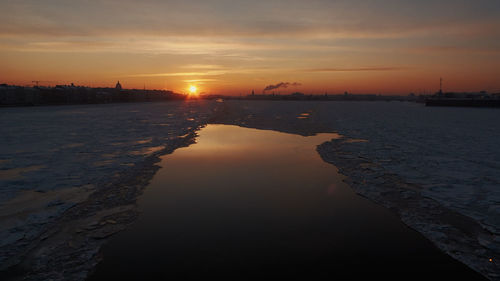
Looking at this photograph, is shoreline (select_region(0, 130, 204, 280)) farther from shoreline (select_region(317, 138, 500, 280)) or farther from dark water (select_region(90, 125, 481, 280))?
shoreline (select_region(317, 138, 500, 280))

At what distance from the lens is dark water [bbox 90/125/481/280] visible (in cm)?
362

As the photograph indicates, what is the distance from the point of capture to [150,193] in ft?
21.3

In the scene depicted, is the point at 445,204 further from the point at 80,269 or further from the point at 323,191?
the point at 80,269

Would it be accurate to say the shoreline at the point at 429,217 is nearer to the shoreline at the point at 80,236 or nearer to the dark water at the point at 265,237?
the dark water at the point at 265,237

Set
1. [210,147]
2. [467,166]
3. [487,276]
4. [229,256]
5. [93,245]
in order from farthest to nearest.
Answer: [210,147] → [467,166] → [93,245] → [229,256] → [487,276]

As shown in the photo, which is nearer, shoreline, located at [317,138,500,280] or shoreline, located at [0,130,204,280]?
shoreline, located at [0,130,204,280]

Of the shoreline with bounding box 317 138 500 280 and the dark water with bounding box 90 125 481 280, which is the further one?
the shoreline with bounding box 317 138 500 280

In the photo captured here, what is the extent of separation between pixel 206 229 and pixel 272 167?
176 inches

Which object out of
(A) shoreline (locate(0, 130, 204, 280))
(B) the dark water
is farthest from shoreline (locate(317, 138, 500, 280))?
(A) shoreline (locate(0, 130, 204, 280))

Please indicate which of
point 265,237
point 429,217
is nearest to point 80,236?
point 265,237

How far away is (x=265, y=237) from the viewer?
4.43 m

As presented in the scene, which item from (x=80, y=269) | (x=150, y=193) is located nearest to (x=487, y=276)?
(x=80, y=269)

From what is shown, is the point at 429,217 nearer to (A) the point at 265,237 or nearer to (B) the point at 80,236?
(A) the point at 265,237

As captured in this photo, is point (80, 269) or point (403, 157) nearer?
point (80, 269)
